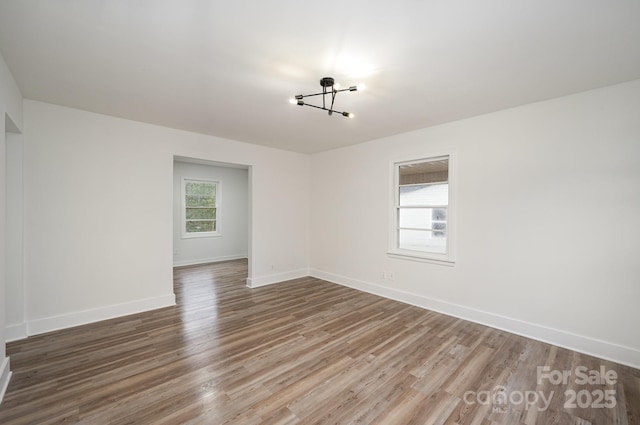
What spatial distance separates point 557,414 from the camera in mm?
1957

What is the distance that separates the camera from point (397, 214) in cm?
452

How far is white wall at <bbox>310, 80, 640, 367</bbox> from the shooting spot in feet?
8.64

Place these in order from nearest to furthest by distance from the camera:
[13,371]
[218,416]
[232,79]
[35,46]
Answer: [218,416] < [35,46] < [13,371] < [232,79]

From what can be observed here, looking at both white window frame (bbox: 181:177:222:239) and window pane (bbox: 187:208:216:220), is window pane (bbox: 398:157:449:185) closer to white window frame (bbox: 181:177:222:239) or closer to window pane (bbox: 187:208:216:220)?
white window frame (bbox: 181:177:222:239)

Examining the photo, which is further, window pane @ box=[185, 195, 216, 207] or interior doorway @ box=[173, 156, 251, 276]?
window pane @ box=[185, 195, 216, 207]

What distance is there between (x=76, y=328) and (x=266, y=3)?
4.10 m

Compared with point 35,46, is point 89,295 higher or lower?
lower

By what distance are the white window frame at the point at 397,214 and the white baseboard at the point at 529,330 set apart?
59 centimetres

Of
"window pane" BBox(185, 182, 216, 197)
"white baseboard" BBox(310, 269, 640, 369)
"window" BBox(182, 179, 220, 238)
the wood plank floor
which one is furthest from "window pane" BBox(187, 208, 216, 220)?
"white baseboard" BBox(310, 269, 640, 369)

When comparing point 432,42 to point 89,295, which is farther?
point 89,295

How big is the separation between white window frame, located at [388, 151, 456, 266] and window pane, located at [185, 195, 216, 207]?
5052mm

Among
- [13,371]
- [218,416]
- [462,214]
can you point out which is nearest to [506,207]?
[462,214]

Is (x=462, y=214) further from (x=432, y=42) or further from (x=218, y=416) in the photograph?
(x=218, y=416)

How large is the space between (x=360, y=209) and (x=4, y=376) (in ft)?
14.9
